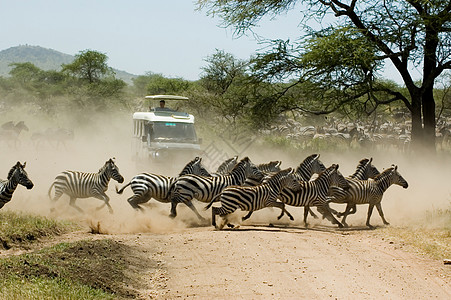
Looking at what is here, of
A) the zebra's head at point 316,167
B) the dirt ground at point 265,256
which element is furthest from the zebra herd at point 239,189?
the zebra's head at point 316,167

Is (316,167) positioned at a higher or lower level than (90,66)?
lower

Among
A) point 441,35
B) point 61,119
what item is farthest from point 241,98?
point 61,119

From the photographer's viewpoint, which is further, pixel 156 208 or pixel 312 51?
pixel 312 51

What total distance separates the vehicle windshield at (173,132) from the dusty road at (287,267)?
699 centimetres

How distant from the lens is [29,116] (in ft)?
137

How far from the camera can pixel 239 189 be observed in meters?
11.9

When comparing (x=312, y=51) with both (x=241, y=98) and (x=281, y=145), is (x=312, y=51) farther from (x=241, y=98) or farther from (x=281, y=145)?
(x=281, y=145)

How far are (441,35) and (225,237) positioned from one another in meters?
14.3

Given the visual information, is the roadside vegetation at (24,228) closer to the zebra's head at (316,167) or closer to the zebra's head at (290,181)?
the zebra's head at (290,181)

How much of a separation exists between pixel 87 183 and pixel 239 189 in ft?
13.0

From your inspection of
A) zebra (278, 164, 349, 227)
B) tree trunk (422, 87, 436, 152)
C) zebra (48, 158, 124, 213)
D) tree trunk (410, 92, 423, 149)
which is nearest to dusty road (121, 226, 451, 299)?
zebra (278, 164, 349, 227)

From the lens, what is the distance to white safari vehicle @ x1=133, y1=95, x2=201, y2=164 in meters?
18.0

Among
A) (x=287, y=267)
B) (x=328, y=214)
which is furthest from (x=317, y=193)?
(x=287, y=267)

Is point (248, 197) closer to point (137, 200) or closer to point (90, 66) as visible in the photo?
point (137, 200)
